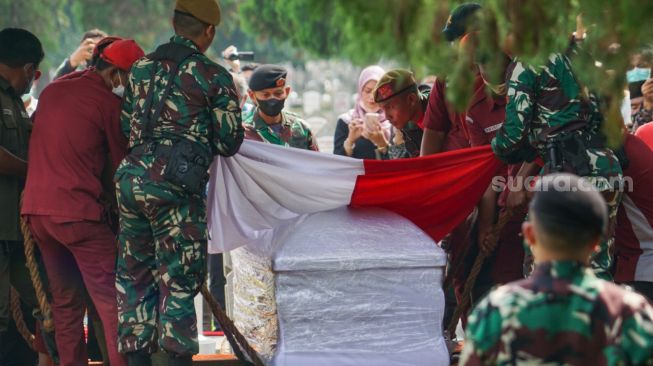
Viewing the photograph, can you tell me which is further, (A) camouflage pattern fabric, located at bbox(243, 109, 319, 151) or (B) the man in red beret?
(A) camouflage pattern fabric, located at bbox(243, 109, 319, 151)

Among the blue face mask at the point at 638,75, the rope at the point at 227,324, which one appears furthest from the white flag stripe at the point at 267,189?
the blue face mask at the point at 638,75

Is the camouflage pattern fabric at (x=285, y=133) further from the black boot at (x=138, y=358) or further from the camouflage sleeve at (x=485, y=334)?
the camouflage sleeve at (x=485, y=334)

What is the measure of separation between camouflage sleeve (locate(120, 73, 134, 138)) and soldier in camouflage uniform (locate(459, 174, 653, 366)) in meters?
3.34

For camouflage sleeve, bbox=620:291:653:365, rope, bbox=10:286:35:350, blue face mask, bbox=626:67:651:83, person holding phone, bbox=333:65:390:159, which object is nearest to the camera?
camouflage sleeve, bbox=620:291:653:365

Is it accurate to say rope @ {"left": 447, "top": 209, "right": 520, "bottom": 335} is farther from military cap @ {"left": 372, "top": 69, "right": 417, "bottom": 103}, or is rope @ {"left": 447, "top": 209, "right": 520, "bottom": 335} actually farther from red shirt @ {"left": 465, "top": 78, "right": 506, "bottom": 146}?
military cap @ {"left": 372, "top": 69, "right": 417, "bottom": 103}

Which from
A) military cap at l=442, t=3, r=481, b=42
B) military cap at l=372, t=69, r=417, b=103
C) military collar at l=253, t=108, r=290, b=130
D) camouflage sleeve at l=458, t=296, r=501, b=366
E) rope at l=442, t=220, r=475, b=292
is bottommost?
rope at l=442, t=220, r=475, b=292

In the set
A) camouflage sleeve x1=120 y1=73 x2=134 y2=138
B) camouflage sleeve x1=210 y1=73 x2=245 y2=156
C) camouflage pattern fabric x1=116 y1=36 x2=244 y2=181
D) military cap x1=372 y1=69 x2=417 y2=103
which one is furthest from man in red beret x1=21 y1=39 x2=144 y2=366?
military cap x1=372 y1=69 x2=417 y2=103

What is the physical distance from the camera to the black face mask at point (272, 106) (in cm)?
936

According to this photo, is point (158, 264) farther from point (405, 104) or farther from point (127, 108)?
point (405, 104)

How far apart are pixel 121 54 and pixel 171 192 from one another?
998 millimetres

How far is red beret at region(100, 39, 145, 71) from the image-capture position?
7.20 m

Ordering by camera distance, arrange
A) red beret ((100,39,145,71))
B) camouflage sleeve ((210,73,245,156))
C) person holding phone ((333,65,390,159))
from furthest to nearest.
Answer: person holding phone ((333,65,390,159)) → red beret ((100,39,145,71)) → camouflage sleeve ((210,73,245,156))

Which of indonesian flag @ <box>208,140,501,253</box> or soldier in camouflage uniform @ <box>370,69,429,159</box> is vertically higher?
soldier in camouflage uniform @ <box>370,69,429,159</box>

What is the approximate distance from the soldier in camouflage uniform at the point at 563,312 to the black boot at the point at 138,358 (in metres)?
3.18
